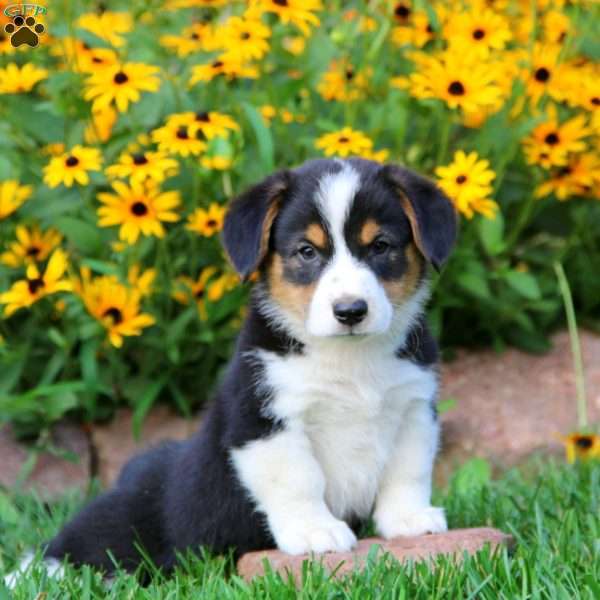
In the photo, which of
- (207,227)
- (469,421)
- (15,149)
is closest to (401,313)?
(207,227)

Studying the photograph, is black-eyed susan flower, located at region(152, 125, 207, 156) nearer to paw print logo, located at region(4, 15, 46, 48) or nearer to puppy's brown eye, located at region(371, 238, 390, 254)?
paw print logo, located at region(4, 15, 46, 48)

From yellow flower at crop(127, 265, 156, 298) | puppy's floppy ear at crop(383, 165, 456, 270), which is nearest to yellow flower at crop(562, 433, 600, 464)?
puppy's floppy ear at crop(383, 165, 456, 270)

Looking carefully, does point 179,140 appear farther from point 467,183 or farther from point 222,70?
point 467,183

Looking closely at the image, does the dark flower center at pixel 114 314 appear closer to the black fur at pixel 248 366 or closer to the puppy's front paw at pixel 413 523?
the black fur at pixel 248 366

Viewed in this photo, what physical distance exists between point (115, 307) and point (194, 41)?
1633mm

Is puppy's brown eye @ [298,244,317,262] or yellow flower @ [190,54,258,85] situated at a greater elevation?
yellow flower @ [190,54,258,85]

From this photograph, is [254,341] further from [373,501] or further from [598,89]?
[598,89]

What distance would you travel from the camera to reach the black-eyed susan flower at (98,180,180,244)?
5938mm

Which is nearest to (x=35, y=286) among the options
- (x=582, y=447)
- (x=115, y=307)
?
(x=115, y=307)

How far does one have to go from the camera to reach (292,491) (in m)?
4.34

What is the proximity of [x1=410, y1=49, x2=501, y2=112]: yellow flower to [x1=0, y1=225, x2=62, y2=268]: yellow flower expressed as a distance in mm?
2031

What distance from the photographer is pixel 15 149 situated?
6680 millimetres

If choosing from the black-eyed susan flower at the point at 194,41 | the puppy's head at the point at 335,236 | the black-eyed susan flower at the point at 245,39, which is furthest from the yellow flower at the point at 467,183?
the black-eyed susan flower at the point at 194,41

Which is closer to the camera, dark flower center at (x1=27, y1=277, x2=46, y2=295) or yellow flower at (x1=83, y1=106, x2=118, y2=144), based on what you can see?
dark flower center at (x1=27, y1=277, x2=46, y2=295)
